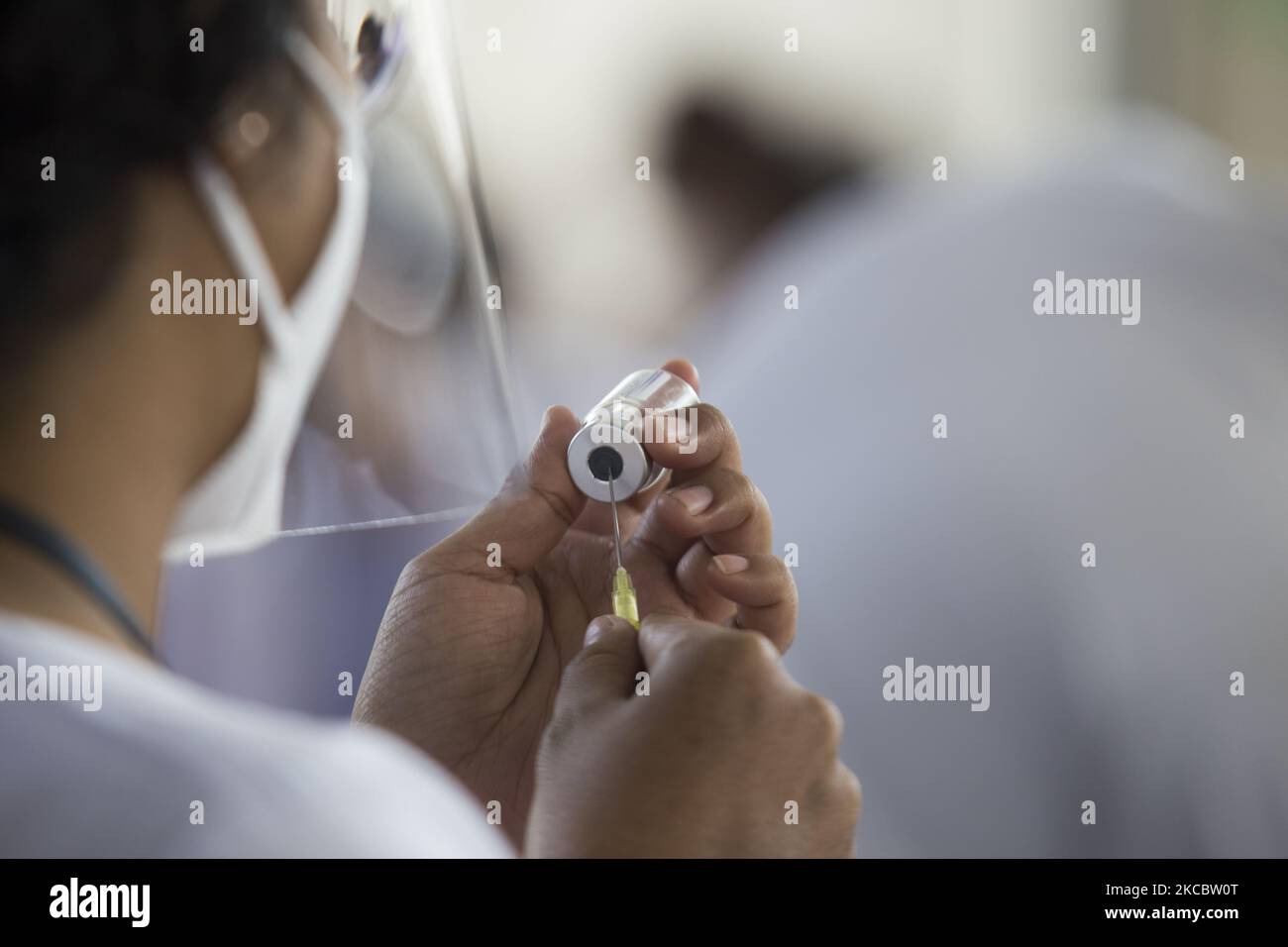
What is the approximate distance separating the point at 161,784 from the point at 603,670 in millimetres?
281

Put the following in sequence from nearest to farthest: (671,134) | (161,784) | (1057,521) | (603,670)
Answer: (161,784) < (603,670) < (1057,521) < (671,134)

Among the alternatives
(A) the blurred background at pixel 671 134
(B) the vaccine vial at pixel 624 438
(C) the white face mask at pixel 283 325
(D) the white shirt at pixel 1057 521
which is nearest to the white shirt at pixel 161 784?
(C) the white face mask at pixel 283 325

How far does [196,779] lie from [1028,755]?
3.28ft

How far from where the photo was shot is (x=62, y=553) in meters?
0.41

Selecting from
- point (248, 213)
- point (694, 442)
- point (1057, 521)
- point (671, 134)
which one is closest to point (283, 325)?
point (248, 213)

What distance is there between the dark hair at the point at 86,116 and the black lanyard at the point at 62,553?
0.07 meters

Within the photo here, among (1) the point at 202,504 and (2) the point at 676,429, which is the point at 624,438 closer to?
(2) the point at 676,429

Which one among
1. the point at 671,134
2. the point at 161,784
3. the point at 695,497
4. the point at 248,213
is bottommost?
the point at 161,784

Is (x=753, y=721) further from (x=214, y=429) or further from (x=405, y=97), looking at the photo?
(x=405, y=97)

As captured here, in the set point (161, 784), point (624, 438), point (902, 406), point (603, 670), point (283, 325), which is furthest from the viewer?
point (902, 406)

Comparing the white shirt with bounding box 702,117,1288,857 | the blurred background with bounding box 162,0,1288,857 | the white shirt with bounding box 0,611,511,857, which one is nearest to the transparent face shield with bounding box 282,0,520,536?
the blurred background with bounding box 162,0,1288,857

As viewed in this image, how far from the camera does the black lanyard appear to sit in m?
0.41

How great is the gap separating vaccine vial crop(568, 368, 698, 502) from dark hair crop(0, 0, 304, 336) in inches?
13.6
